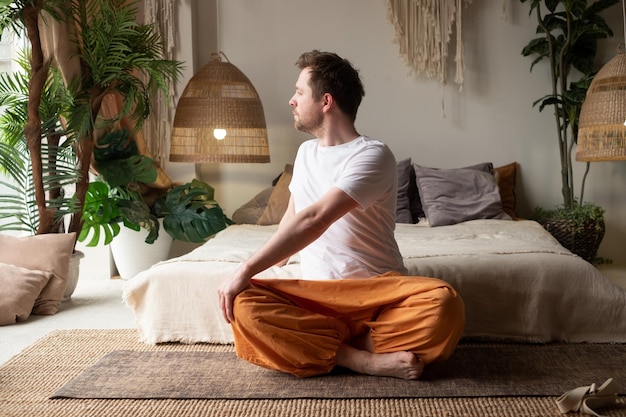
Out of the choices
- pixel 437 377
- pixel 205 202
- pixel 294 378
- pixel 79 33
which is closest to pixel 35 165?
pixel 79 33

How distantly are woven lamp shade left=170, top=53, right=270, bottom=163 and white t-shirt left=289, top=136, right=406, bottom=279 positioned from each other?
1.92 metres

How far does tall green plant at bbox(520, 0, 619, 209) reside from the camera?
489 centimetres

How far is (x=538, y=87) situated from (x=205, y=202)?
2138 mm

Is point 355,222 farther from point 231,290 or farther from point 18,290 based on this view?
point 18,290

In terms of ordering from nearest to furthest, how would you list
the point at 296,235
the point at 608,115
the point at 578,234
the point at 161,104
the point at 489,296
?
the point at 296,235 < the point at 489,296 < the point at 608,115 < the point at 578,234 < the point at 161,104

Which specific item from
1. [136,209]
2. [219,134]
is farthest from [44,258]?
[219,134]

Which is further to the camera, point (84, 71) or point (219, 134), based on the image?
point (219, 134)

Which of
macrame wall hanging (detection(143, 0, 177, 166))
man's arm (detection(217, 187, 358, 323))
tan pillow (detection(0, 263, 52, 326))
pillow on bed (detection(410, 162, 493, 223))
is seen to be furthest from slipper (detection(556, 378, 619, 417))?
macrame wall hanging (detection(143, 0, 177, 166))

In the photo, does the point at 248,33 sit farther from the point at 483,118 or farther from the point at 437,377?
the point at 437,377

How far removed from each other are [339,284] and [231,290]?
1.10 feet

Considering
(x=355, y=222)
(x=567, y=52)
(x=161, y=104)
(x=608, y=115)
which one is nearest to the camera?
(x=355, y=222)

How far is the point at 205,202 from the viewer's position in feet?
16.1

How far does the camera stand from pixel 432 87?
523cm

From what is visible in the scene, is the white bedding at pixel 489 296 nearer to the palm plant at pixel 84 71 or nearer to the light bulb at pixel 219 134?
the palm plant at pixel 84 71
